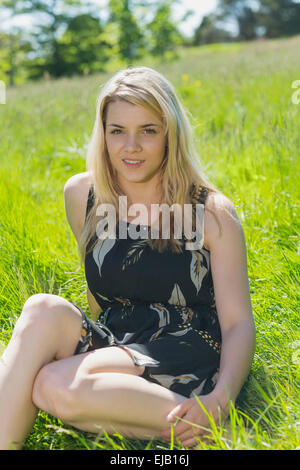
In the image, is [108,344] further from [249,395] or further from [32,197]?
[32,197]

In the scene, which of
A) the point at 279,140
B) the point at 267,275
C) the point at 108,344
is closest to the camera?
the point at 108,344

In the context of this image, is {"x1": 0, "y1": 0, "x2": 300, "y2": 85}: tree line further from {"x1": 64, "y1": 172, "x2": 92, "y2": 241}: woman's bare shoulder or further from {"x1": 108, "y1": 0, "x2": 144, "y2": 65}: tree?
{"x1": 64, "y1": 172, "x2": 92, "y2": 241}: woman's bare shoulder

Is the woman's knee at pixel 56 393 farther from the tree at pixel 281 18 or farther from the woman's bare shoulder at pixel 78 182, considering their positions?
the tree at pixel 281 18

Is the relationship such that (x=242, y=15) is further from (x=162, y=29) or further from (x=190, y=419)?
(x=190, y=419)

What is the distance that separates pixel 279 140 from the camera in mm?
3303

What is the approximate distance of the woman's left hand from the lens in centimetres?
163

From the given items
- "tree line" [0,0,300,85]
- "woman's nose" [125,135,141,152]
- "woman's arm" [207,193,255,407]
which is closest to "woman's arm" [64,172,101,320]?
"woman's nose" [125,135,141,152]

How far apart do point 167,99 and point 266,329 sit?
39.2 inches

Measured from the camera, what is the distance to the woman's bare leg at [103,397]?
1623mm

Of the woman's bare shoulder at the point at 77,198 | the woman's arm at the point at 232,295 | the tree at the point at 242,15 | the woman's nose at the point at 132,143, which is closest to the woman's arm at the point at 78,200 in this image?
the woman's bare shoulder at the point at 77,198

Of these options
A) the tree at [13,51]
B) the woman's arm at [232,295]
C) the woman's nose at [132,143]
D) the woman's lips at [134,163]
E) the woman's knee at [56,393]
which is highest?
the tree at [13,51]

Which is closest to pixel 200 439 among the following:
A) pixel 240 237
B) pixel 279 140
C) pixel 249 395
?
pixel 249 395

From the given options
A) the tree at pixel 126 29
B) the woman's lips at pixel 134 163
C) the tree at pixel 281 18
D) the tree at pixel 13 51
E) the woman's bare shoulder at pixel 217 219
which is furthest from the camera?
the tree at pixel 281 18

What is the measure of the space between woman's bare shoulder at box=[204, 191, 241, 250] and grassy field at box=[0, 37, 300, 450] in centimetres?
46
